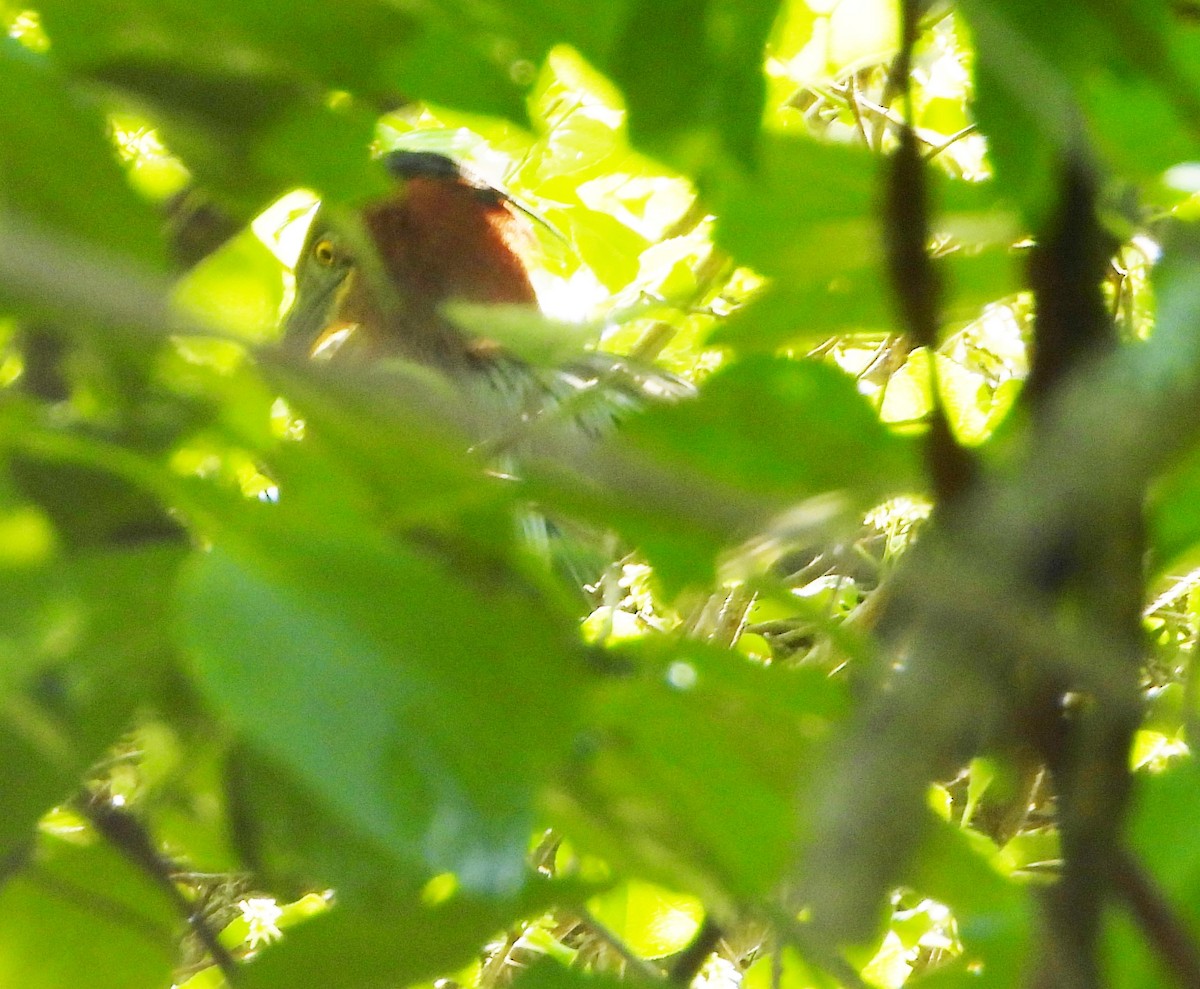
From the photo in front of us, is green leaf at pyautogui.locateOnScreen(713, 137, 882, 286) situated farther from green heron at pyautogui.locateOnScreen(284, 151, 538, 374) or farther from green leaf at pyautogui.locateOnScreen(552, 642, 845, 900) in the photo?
green heron at pyautogui.locateOnScreen(284, 151, 538, 374)

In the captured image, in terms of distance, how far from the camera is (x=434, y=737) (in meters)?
0.16

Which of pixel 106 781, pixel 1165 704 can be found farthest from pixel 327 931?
pixel 106 781

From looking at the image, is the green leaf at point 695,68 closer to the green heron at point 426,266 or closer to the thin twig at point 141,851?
the thin twig at point 141,851

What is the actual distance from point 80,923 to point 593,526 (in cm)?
14

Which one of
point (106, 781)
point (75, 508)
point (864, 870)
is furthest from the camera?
point (106, 781)

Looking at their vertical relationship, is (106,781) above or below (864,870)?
above

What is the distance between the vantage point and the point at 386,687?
0.51 ft

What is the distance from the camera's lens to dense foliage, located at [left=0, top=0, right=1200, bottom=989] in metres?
0.15

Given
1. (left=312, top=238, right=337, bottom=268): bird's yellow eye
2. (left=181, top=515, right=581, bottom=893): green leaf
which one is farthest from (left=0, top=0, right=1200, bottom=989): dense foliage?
(left=312, top=238, right=337, bottom=268): bird's yellow eye

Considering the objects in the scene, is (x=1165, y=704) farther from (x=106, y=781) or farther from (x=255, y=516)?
(x=106, y=781)

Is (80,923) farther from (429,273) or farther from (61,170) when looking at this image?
(429,273)

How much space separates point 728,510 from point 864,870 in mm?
44

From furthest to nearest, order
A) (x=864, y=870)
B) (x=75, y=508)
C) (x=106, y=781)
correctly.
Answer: (x=106, y=781)
(x=75, y=508)
(x=864, y=870)

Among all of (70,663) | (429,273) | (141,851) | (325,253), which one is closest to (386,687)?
(70,663)
